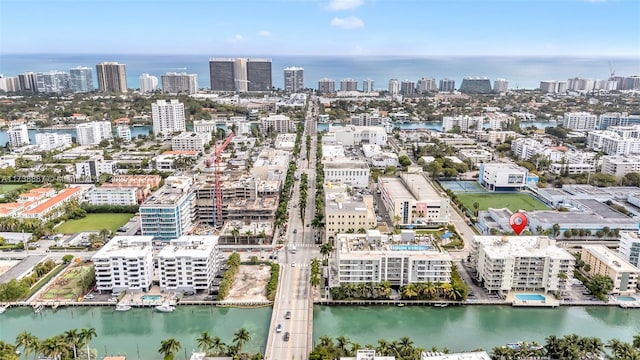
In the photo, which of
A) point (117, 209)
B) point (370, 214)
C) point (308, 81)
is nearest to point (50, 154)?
point (117, 209)

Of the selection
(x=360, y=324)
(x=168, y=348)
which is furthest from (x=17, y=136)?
(x=360, y=324)

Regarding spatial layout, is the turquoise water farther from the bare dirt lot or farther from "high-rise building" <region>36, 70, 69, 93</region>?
"high-rise building" <region>36, 70, 69, 93</region>

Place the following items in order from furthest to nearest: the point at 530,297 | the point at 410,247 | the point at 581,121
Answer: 1. the point at 581,121
2. the point at 410,247
3. the point at 530,297

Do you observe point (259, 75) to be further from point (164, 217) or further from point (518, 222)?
point (518, 222)

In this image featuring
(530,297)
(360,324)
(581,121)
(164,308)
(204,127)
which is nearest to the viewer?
(360,324)

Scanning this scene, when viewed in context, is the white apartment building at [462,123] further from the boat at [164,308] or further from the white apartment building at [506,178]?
the boat at [164,308]

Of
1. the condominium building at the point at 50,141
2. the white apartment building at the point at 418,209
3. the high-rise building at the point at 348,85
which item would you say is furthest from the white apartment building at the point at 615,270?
the high-rise building at the point at 348,85
